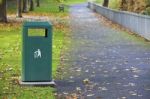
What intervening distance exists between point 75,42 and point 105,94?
514 inches

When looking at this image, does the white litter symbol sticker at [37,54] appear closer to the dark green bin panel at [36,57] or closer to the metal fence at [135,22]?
the dark green bin panel at [36,57]

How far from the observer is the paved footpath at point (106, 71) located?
10.8m

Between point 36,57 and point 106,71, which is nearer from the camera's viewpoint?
point 36,57

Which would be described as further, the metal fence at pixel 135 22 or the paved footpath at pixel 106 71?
the metal fence at pixel 135 22

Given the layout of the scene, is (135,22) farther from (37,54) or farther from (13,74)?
(37,54)

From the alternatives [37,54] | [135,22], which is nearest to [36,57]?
[37,54]

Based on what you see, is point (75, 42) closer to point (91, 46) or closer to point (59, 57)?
point (91, 46)

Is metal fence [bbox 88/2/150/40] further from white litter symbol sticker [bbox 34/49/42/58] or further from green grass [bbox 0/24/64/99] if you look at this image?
white litter symbol sticker [bbox 34/49/42/58]

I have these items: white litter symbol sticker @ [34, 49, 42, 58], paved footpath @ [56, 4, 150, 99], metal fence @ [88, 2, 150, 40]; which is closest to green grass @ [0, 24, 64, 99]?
paved footpath @ [56, 4, 150, 99]

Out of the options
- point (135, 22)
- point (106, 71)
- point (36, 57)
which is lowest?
point (135, 22)

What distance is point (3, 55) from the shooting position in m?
17.6

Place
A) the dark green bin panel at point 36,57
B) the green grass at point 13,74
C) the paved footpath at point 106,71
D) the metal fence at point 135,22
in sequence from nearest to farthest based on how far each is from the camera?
the green grass at point 13,74 < the paved footpath at point 106,71 < the dark green bin panel at point 36,57 < the metal fence at point 135,22

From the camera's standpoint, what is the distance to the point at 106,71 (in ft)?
46.1

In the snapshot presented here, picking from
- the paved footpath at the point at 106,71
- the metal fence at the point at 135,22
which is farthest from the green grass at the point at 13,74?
the metal fence at the point at 135,22
